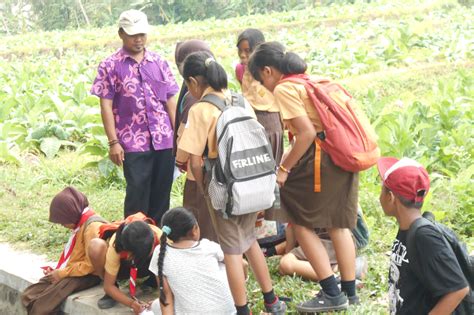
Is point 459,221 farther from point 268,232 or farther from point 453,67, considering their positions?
point 453,67

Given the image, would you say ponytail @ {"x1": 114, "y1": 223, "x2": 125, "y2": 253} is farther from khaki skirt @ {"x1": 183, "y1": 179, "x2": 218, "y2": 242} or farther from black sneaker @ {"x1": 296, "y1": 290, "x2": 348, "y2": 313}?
black sneaker @ {"x1": 296, "y1": 290, "x2": 348, "y2": 313}

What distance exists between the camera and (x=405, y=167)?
11.5 feet

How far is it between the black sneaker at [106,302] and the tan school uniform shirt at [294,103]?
1.65 m

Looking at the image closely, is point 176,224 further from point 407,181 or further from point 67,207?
point 407,181

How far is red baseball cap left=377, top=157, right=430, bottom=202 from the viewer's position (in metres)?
3.47

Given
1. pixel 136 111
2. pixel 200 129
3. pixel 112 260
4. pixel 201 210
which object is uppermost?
pixel 200 129

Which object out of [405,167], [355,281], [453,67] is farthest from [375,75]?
[405,167]

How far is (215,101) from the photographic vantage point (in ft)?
14.5

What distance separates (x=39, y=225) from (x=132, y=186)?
127cm

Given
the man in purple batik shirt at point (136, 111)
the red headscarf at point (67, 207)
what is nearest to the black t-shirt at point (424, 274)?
the red headscarf at point (67, 207)

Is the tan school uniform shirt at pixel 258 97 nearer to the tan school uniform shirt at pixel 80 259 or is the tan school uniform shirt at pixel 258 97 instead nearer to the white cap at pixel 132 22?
the white cap at pixel 132 22

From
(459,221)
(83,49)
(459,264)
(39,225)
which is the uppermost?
(459,264)

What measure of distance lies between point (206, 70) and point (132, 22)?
4.63 ft

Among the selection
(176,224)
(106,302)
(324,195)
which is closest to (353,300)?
(324,195)
